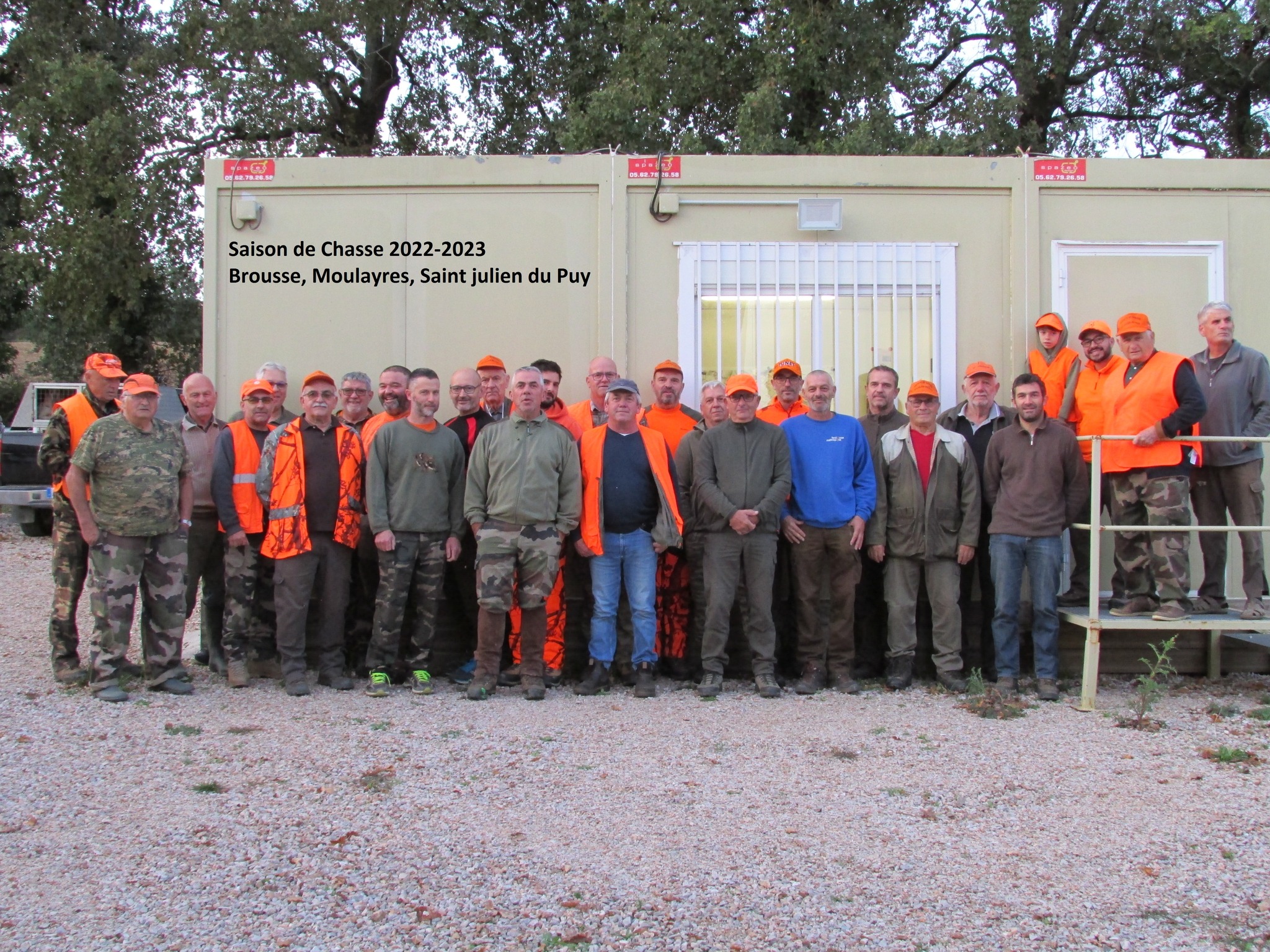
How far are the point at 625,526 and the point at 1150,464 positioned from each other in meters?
3.05

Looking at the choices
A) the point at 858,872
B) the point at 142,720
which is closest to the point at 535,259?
the point at 142,720

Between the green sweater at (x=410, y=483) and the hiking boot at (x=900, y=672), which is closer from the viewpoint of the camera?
the green sweater at (x=410, y=483)

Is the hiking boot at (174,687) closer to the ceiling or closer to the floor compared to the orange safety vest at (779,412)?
closer to the floor

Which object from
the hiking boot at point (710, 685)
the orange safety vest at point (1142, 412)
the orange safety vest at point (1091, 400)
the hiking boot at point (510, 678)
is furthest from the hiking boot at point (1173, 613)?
the hiking boot at point (510, 678)

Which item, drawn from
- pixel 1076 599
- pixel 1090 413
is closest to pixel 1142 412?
pixel 1090 413

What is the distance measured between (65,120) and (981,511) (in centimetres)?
1468

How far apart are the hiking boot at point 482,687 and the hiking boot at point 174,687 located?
1.61 metres

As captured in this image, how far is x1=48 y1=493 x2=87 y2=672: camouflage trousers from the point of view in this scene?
6.31 m

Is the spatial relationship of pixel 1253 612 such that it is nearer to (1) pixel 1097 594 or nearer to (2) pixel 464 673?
(1) pixel 1097 594

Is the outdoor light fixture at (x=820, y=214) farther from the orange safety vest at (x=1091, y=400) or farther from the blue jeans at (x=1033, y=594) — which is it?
the blue jeans at (x=1033, y=594)

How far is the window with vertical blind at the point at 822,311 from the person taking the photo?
23.6 feet

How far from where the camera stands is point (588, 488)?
624cm

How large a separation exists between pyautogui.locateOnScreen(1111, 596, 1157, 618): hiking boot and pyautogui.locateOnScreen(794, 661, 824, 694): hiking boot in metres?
1.74

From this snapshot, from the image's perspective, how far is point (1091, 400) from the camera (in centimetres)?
656
